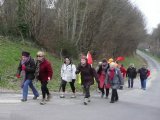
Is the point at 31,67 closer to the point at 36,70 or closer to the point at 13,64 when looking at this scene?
the point at 36,70

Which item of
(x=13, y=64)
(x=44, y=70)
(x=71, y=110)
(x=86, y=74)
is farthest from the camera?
(x=13, y=64)

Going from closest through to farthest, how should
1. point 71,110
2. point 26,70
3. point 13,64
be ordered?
point 71,110 → point 26,70 → point 13,64

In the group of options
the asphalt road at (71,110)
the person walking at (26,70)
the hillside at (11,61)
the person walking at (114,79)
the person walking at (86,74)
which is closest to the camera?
the asphalt road at (71,110)

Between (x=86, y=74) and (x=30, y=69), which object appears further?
(x=86, y=74)

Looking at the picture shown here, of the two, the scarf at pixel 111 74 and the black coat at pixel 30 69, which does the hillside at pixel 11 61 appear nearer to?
the black coat at pixel 30 69

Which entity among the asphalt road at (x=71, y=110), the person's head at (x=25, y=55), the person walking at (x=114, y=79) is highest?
the person's head at (x=25, y=55)

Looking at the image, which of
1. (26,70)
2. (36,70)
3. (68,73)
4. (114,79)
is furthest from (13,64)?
(36,70)

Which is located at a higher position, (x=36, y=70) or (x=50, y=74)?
(x=36, y=70)

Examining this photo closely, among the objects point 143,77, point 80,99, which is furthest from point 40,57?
point 143,77

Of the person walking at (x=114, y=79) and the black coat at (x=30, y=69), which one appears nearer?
the black coat at (x=30, y=69)

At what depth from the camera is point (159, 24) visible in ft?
489

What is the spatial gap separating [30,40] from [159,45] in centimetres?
11172

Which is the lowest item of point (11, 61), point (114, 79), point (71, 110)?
point (71, 110)

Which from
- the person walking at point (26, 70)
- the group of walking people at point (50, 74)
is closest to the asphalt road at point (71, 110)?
the group of walking people at point (50, 74)
